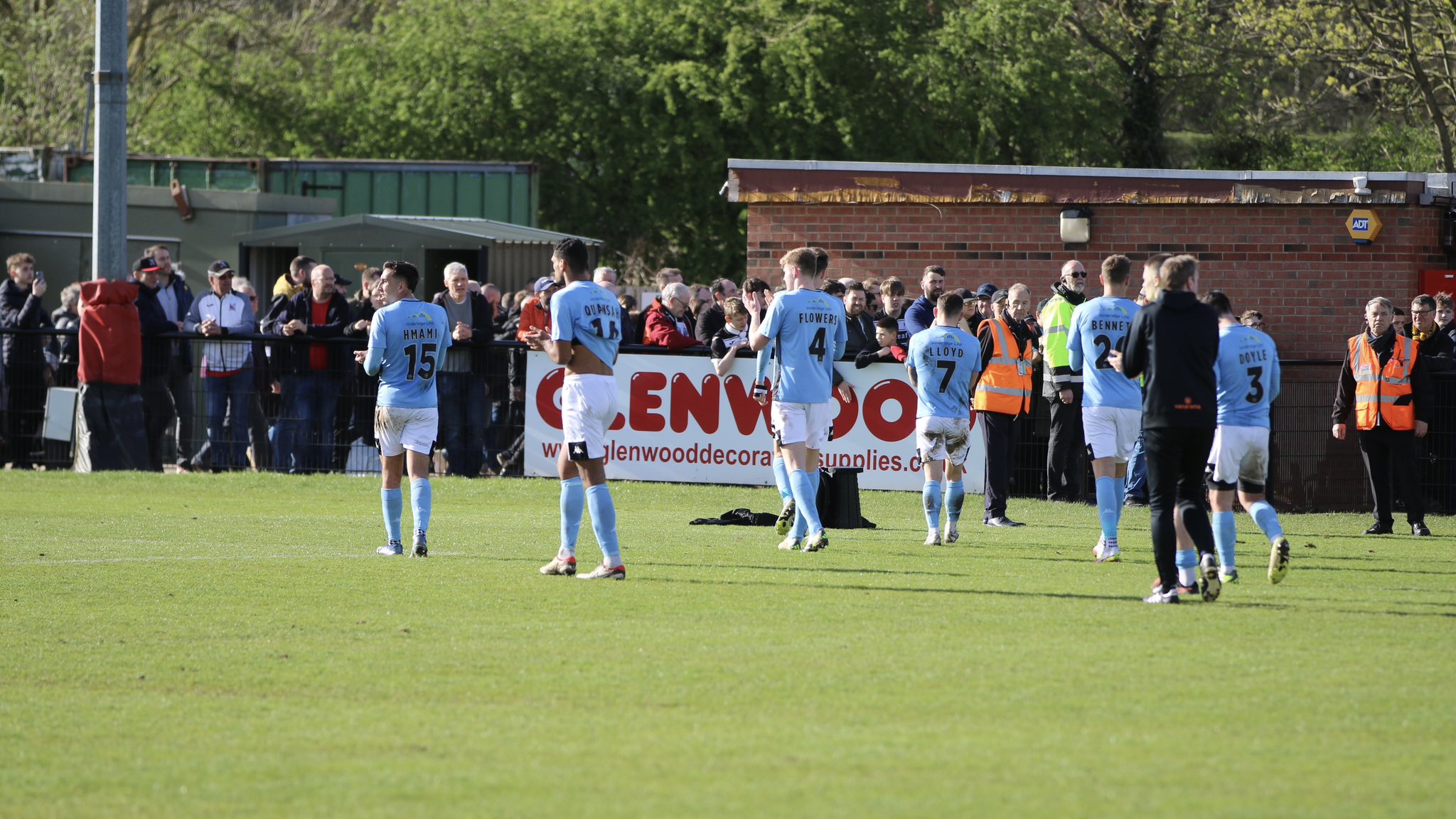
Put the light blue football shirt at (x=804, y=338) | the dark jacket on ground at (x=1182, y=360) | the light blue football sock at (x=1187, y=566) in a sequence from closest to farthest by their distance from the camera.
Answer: the dark jacket on ground at (x=1182, y=360) < the light blue football sock at (x=1187, y=566) < the light blue football shirt at (x=804, y=338)

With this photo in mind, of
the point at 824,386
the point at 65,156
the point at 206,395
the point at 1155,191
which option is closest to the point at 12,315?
the point at 206,395

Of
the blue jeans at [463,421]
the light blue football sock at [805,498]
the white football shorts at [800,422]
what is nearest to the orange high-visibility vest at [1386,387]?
the white football shorts at [800,422]

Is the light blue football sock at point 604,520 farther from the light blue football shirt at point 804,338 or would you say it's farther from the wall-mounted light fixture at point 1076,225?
the wall-mounted light fixture at point 1076,225

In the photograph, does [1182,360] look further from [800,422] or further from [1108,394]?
[800,422]

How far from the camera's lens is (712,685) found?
7539mm

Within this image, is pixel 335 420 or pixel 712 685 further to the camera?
pixel 335 420

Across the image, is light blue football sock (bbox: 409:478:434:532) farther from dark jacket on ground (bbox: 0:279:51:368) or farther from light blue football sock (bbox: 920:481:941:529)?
dark jacket on ground (bbox: 0:279:51:368)

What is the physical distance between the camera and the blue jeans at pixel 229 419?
1905 centimetres

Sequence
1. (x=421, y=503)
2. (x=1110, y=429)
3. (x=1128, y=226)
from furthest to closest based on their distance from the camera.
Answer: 1. (x=1128, y=226)
2. (x=421, y=503)
3. (x=1110, y=429)

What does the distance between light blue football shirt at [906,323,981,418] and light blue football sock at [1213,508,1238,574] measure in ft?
9.30

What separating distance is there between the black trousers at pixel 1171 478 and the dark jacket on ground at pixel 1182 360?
0.07 metres

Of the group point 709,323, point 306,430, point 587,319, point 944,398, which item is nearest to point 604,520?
point 587,319

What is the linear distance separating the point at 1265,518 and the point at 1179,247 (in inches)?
353

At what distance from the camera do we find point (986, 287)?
1792cm
